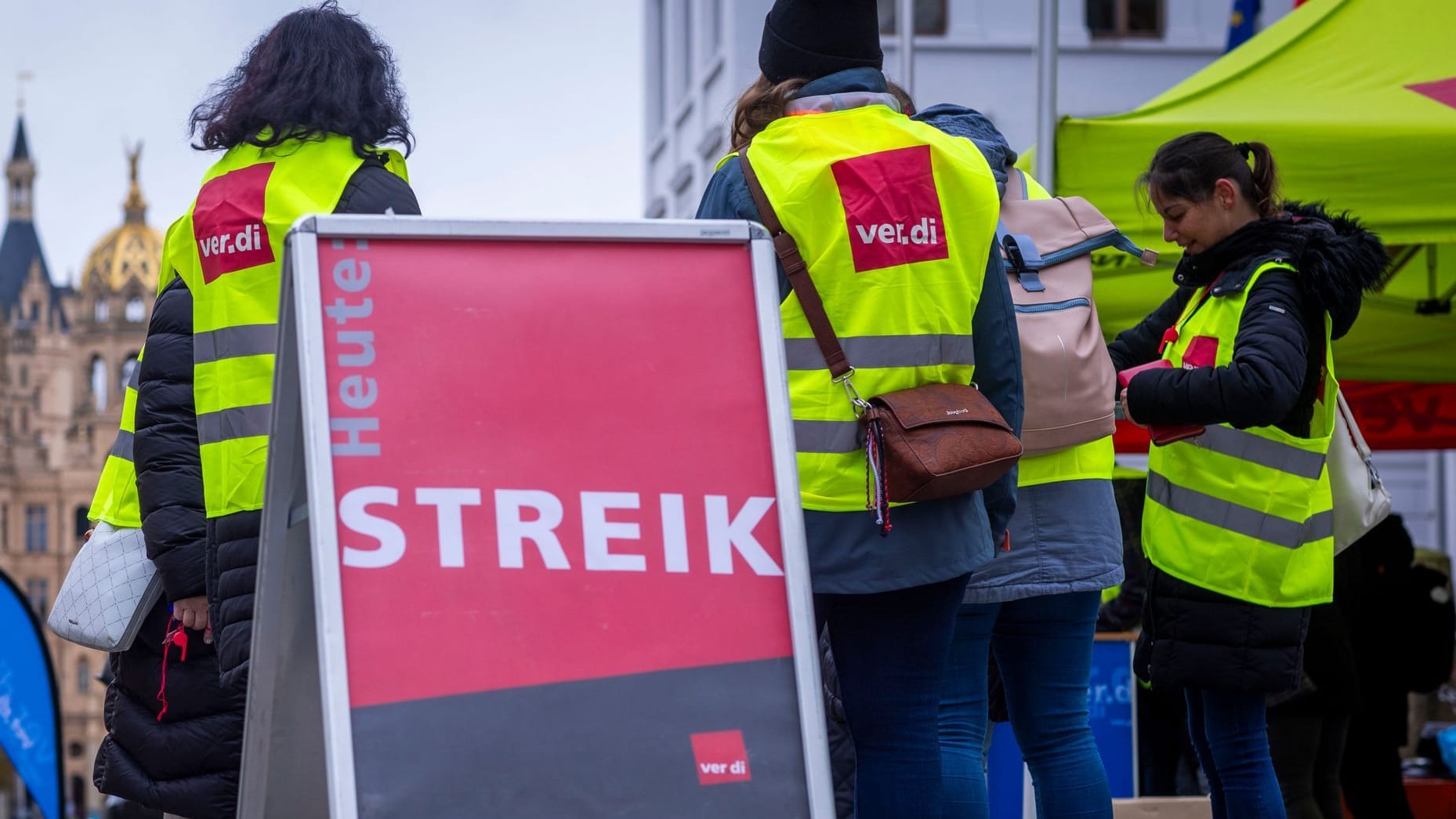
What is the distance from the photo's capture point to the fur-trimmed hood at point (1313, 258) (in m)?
3.70

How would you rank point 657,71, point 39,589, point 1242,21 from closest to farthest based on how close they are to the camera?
1. point 1242,21
2. point 657,71
3. point 39,589

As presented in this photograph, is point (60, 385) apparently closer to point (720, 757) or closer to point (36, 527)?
point (36, 527)

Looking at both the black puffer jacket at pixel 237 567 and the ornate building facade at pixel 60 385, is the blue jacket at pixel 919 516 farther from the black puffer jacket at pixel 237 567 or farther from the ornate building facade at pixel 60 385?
the ornate building facade at pixel 60 385

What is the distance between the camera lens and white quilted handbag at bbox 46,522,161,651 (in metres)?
3.55

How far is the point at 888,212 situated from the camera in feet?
10.2

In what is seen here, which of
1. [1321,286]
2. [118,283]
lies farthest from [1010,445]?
[118,283]

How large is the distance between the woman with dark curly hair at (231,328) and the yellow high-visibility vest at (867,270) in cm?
87

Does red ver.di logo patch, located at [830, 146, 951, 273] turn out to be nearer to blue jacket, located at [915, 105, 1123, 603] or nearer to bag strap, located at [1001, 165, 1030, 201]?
blue jacket, located at [915, 105, 1123, 603]

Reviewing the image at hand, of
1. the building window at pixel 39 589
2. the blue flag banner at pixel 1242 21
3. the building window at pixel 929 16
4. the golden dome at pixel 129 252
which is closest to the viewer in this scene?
the blue flag banner at pixel 1242 21

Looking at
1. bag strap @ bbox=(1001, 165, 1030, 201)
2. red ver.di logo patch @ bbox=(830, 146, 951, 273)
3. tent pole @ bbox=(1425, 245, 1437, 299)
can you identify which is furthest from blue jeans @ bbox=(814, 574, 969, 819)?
tent pole @ bbox=(1425, 245, 1437, 299)

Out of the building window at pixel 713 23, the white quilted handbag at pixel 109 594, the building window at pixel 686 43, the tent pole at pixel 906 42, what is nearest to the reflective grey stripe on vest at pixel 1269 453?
the white quilted handbag at pixel 109 594

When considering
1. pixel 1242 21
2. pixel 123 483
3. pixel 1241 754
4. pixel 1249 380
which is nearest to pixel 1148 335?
pixel 1249 380

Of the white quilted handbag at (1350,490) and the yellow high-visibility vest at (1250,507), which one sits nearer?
the yellow high-visibility vest at (1250,507)

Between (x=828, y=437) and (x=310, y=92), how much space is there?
1.30 meters
